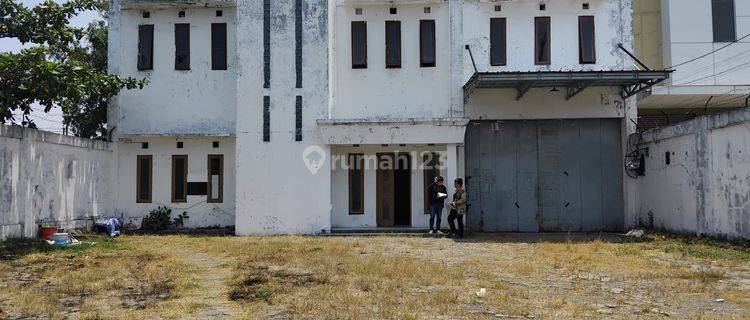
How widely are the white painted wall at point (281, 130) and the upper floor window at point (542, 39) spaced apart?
6.37 m

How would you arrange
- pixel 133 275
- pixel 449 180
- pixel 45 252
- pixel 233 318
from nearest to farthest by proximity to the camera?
pixel 233 318 → pixel 133 275 → pixel 45 252 → pixel 449 180

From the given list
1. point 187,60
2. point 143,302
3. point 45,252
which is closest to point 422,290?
point 143,302

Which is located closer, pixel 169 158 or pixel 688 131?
pixel 688 131

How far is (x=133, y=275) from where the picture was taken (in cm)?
1028

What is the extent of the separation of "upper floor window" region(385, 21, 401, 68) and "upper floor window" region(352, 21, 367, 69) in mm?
662

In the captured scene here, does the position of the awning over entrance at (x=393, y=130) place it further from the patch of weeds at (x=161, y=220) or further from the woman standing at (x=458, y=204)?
the patch of weeds at (x=161, y=220)

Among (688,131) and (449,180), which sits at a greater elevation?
(688,131)

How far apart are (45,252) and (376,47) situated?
10332 mm

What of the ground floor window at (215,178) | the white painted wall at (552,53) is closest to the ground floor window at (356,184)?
the white painted wall at (552,53)

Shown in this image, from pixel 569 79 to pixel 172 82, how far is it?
1165 centimetres

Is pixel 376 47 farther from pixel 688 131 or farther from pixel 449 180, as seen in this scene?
pixel 688 131

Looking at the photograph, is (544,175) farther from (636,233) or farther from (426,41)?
(426,41)

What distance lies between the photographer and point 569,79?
16.2 meters

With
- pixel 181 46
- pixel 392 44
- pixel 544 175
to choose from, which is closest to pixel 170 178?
pixel 181 46
